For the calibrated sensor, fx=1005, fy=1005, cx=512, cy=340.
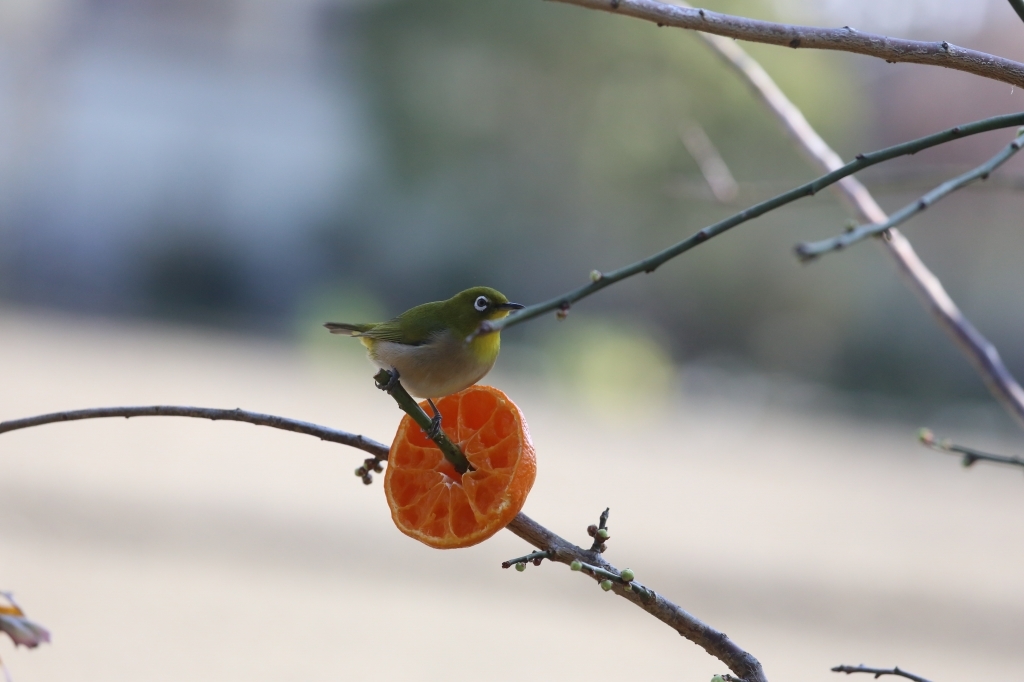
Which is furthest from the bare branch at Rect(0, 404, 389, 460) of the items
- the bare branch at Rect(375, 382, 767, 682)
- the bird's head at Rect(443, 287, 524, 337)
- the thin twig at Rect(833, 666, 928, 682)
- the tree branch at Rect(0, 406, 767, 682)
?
the thin twig at Rect(833, 666, 928, 682)

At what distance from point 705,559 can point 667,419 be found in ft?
19.1

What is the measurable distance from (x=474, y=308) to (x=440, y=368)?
0.22m

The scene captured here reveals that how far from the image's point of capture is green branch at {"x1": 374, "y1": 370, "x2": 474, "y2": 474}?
1.02 m

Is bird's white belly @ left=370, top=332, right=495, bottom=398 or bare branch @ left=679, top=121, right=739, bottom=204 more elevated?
bare branch @ left=679, top=121, right=739, bottom=204

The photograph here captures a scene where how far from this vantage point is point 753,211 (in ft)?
2.85

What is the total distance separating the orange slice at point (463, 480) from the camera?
1.20 meters

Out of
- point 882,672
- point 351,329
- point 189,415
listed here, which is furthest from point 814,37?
point 351,329

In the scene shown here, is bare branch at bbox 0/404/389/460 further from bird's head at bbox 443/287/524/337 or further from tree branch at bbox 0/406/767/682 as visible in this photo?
bird's head at bbox 443/287/524/337

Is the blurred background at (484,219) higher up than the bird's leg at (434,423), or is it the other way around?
the blurred background at (484,219)

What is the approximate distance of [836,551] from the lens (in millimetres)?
10047

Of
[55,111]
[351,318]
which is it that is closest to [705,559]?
[351,318]

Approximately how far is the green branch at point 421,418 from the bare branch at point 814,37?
0.44 meters

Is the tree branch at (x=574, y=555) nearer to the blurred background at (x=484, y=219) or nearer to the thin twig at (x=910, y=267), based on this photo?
the thin twig at (x=910, y=267)

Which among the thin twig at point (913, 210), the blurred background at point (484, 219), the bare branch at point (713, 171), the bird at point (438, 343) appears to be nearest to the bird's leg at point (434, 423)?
the bird at point (438, 343)
